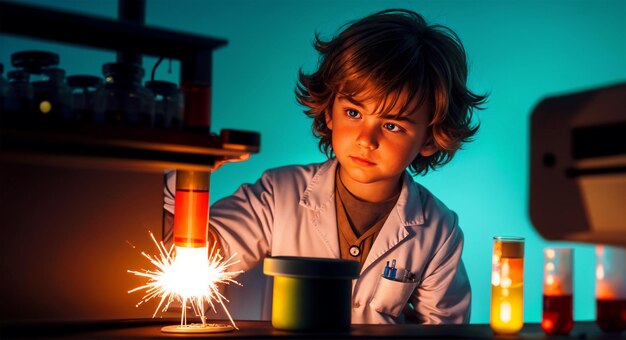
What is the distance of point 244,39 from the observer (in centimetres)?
282

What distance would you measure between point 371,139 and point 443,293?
433mm

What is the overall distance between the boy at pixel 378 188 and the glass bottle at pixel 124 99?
2.25ft

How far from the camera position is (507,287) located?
4.40 feet

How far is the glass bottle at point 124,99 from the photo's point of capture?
1163 mm

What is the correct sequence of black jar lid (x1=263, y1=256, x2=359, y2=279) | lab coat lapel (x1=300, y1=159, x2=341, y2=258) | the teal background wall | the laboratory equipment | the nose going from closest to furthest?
the laboratory equipment
black jar lid (x1=263, y1=256, x2=359, y2=279)
the nose
lab coat lapel (x1=300, y1=159, x2=341, y2=258)
the teal background wall

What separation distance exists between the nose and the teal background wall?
40.7 inches

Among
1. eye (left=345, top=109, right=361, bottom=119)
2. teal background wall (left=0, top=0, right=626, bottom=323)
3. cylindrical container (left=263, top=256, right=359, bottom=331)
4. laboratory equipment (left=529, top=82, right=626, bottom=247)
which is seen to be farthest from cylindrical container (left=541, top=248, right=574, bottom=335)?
teal background wall (left=0, top=0, right=626, bottom=323)

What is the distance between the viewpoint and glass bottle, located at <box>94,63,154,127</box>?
116 centimetres

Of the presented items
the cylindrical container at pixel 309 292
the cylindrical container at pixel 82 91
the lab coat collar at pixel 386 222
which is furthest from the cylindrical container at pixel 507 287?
the cylindrical container at pixel 82 91

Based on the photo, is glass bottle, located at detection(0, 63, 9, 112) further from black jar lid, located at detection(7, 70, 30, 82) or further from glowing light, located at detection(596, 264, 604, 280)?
glowing light, located at detection(596, 264, 604, 280)

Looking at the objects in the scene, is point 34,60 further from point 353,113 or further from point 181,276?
point 353,113

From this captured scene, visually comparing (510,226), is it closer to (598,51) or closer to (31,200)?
(598,51)

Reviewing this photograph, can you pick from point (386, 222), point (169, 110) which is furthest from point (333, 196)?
point (169, 110)

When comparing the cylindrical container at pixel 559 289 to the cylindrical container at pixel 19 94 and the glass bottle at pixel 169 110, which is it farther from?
the cylindrical container at pixel 19 94
